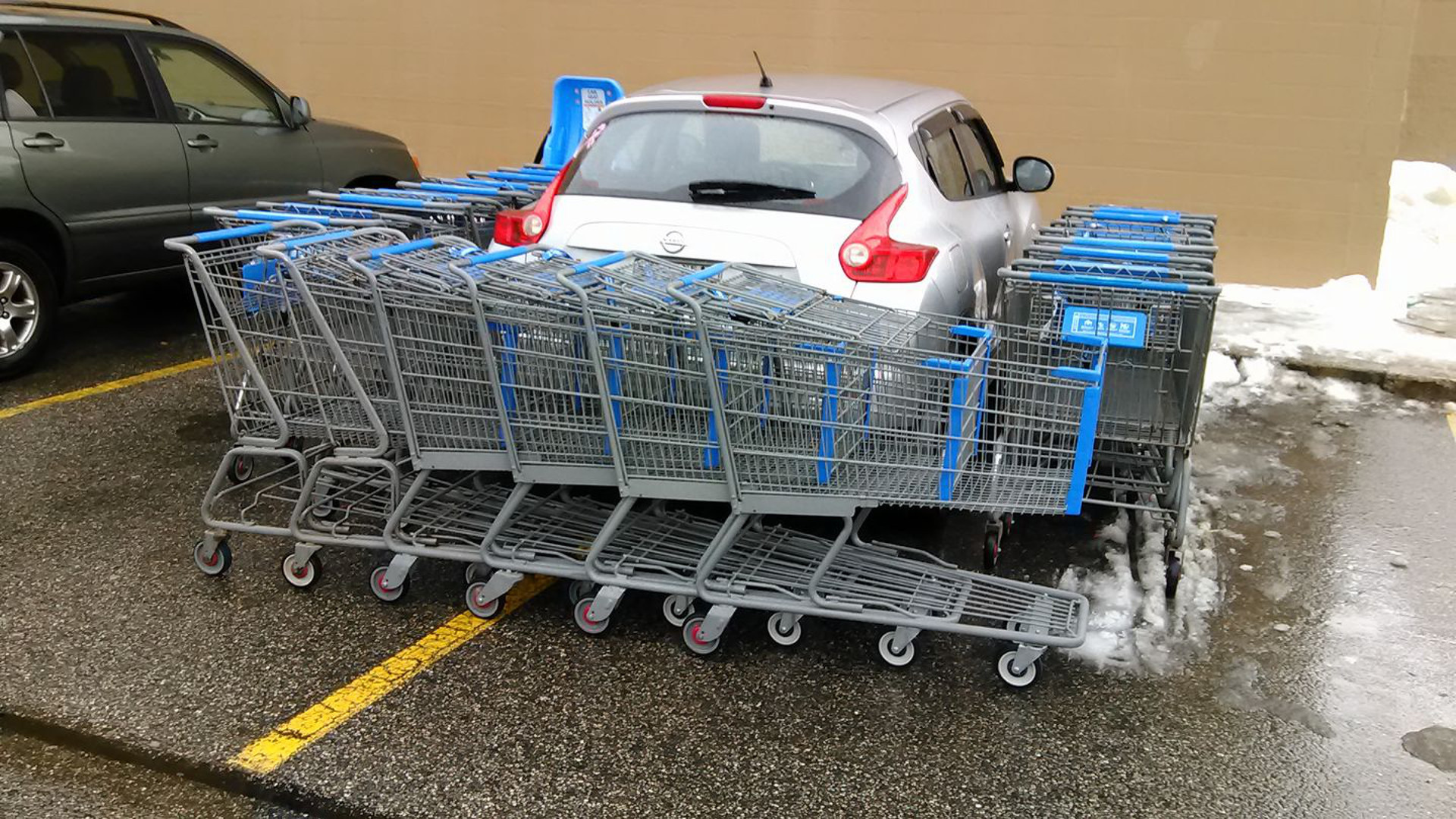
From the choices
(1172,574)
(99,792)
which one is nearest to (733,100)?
(1172,574)

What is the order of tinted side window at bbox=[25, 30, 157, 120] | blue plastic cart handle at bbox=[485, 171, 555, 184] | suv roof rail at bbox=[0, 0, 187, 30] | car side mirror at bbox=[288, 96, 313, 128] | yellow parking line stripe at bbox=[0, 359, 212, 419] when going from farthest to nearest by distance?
car side mirror at bbox=[288, 96, 313, 128]
suv roof rail at bbox=[0, 0, 187, 30]
blue plastic cart handle at bbox=[485, 171, 555, 184]
tinted side window at bbox=[25, 30, 157, 120]
yellow parking line stripe at bbox=[0, 359, 212, 419]

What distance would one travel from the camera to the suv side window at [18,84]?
6.72m

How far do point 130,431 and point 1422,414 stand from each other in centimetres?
754

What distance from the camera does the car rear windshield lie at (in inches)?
188

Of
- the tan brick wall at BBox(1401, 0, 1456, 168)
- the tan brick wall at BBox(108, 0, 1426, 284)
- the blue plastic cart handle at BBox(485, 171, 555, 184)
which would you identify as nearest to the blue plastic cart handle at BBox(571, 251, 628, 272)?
the blue plastic cart handle at BBox(485, 171, 555, 184)

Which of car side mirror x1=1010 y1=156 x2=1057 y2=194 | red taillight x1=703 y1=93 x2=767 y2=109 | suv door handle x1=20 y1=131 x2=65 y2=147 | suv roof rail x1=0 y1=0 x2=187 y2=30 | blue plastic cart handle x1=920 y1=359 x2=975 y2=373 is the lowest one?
blue plastic cart handle x1=920 y1=359 x2=975 y2=373

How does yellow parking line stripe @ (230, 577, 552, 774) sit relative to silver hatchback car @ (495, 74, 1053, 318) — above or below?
below

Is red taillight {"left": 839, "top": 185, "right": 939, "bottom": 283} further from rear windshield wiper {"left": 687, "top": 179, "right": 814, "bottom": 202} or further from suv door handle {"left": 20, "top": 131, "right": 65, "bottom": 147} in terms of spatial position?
suv door handle {"left": 20, "top": 131, "right": 65, "bottom": 147}

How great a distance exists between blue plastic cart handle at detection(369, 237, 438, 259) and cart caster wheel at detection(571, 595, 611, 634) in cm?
149

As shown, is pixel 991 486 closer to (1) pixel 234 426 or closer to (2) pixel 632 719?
(2) pixel 632 719

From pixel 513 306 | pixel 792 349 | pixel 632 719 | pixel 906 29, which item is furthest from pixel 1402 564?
pixel 906 29

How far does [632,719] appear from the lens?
366cm

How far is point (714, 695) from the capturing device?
12.5 feet

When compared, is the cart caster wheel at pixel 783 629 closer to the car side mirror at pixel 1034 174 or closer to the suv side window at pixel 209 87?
the car side mirror at pixel 1034 174
